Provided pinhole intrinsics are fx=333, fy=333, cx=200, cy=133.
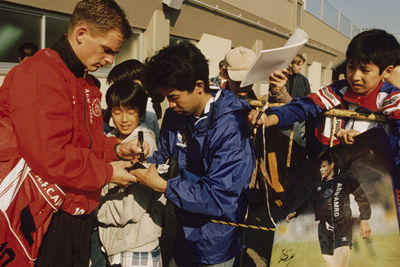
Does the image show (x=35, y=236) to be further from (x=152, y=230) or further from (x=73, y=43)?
(x=73, y=43)

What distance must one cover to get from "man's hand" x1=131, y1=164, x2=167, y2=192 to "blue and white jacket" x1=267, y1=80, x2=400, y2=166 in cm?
74

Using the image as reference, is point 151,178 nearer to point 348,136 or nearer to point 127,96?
point 127,96

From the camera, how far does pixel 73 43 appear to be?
1659 mm

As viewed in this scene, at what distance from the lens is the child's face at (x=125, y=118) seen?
7.61 ft

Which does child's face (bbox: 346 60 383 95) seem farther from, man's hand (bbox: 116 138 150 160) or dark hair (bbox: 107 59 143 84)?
dark hair (bbox: 107 59 143 84)

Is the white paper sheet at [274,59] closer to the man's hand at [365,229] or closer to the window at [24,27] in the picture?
the man's hand at [365,229]

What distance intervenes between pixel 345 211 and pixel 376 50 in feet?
2.91

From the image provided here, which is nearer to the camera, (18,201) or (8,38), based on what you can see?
(18,201)

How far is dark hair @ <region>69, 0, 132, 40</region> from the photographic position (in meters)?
1.62

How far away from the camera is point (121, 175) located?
178 centimetres

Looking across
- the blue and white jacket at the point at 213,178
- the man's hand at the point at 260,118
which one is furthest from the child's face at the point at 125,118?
the man's hand at the point at 260,118

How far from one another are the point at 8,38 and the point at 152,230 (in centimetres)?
438

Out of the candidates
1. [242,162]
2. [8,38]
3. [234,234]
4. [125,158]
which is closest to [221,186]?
[242,162]

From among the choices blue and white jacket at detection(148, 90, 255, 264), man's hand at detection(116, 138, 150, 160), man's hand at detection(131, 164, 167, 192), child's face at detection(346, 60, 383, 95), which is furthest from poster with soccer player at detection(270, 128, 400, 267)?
man's hand at detection(116, 138, 150, 160)
